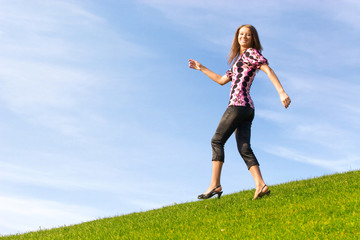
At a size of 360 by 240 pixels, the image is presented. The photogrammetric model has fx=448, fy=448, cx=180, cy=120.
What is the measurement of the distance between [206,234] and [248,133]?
2.50 m

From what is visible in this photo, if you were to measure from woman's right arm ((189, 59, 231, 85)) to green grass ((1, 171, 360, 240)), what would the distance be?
2.75 m

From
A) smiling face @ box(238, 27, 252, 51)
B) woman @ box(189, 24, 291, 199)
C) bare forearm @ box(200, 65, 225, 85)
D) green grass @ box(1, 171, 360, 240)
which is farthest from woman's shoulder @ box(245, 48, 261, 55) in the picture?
green grass @ box(1, 171, 360, 240)

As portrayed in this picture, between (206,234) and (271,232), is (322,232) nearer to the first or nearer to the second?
(271,232)

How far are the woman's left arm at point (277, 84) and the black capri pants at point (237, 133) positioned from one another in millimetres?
730

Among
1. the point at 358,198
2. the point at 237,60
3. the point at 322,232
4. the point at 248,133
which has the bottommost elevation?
the point at 322,232

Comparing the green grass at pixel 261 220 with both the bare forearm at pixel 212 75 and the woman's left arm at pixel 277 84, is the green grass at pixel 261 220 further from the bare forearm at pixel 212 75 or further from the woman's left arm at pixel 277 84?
the bare forearm at pixel 212 75

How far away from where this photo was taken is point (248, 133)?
30.9ft

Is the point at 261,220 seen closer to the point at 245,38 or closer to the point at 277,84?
the point at 277,84

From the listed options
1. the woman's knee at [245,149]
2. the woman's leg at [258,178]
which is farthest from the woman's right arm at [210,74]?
the woman's leg at [258,178]

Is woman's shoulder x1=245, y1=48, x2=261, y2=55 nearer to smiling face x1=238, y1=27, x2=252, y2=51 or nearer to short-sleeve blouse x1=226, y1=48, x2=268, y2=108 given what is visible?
short-sleeve blouse x1=226, y1=48, x2=268, y2=108

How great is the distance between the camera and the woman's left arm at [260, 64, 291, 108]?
28.3 feet

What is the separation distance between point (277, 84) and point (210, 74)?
5.86 feet

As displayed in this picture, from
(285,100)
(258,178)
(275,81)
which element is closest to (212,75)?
(275,81)

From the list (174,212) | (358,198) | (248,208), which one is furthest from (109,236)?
(358,198)
